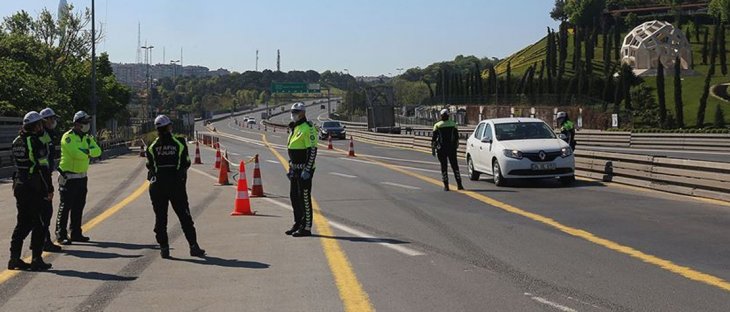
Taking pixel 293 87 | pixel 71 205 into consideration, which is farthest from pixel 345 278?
pixel 293 87

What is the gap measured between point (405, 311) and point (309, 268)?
233 cm

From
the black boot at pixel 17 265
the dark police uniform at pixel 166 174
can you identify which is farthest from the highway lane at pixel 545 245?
the black boot at pixel 17 265

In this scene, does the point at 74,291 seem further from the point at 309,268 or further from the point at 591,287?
the point at 591,287

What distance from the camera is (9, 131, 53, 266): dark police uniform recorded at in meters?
9.13

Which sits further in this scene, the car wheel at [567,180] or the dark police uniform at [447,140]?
the car wheel at [567,180]

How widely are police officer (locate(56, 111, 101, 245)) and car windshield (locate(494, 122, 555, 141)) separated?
1058 centimetres

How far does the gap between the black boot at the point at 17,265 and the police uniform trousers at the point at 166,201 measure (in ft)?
4.73

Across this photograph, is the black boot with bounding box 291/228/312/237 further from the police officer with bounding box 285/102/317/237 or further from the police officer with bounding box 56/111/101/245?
the police officer with bounding box 56/111/101/245

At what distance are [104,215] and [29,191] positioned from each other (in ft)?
19.7

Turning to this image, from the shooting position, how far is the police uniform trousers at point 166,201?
380 inches

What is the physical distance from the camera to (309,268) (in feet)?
29.3

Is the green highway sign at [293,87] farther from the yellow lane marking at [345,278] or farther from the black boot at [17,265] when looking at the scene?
the black boot at [17,265]

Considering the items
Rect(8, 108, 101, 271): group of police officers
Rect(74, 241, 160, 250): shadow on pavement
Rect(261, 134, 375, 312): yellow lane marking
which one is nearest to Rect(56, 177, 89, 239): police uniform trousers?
Rect(74, 241, 160, 250): shadow on pavement

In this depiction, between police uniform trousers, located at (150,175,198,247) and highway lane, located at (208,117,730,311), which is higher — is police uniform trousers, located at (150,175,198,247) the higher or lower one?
the higher one
